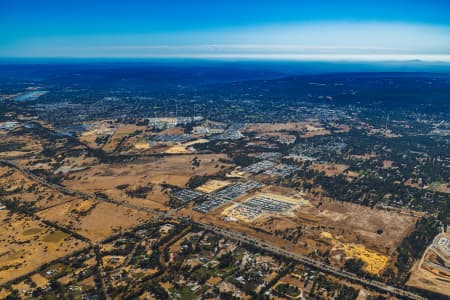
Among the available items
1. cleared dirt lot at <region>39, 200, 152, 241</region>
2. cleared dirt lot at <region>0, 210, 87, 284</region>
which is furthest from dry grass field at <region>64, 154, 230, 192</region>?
cleared dirt lot at <region>0, 210, 87, 284</region>

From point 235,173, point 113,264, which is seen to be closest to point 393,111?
point 235,173

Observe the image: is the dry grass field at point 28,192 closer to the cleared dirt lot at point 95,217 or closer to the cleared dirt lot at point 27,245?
the cleared dirt lot at point 95,217

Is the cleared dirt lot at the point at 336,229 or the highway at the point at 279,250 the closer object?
the highway at the point at 279,250

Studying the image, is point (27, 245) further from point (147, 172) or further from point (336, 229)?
point (336, 229)

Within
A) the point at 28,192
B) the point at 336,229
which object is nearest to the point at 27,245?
the point at 28,192

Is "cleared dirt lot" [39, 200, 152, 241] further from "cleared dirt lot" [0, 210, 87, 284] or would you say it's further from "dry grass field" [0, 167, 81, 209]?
"dry grass field" [0, 167, 81, 209]

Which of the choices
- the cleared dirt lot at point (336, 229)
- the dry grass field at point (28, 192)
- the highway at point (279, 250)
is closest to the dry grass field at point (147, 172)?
the dry grass field at point (28, 192)

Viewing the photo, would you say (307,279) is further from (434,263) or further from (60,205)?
(60,205)
